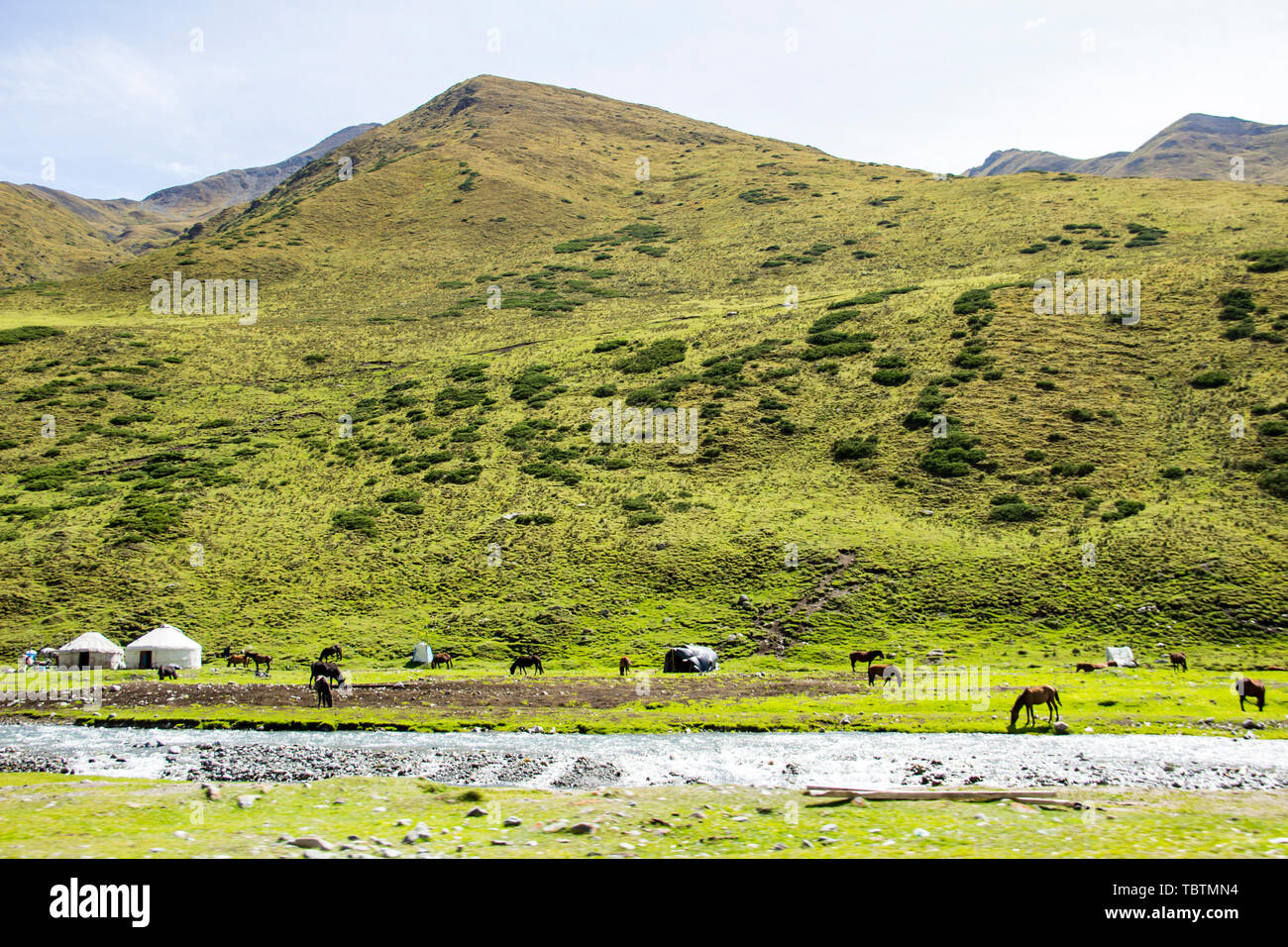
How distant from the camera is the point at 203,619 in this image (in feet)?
167

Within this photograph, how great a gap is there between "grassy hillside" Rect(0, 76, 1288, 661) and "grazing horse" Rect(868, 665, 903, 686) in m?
6.69

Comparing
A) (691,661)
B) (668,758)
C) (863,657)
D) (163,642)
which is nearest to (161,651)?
(163,642)

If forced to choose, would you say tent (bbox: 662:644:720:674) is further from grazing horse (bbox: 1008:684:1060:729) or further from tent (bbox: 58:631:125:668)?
tent (bbox: 58:631:125:668)

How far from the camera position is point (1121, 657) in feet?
129

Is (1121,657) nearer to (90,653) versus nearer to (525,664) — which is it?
(525,664)

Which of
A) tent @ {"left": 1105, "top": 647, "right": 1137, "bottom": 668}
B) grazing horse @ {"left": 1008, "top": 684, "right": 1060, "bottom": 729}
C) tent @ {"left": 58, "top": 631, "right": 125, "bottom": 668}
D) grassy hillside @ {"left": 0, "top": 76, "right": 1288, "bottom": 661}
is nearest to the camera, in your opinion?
grazing horse @ {"left": 1008, "top": 684, "right": 1060, "bottom": 729}

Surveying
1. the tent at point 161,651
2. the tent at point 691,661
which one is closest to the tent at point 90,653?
the tent at point 161,651

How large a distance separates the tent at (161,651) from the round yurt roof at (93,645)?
2.24 ft

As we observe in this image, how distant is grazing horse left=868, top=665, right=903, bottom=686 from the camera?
36188 mm

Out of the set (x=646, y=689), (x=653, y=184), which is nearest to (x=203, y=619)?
(x=646, y=689)

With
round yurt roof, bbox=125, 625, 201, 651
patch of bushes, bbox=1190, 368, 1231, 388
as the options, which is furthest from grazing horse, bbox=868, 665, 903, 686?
patch of bushes, bbox=1190, 368, 1231, 388

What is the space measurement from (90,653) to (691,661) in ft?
107

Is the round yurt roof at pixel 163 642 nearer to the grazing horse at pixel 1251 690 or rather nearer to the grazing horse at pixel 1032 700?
the grazing horse at pixel 1032 700

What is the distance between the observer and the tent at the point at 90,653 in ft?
142
